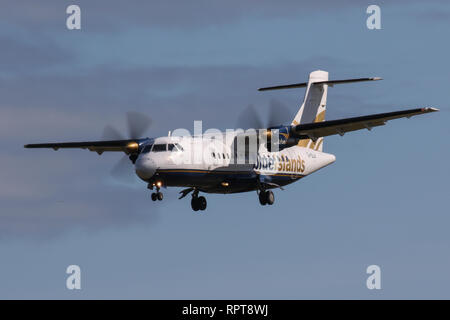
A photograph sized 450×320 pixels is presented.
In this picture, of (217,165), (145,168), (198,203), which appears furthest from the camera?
(198,203)

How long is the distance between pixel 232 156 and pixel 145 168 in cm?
535

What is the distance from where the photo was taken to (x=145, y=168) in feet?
93.5

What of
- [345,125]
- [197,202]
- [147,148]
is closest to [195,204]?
[197,202]

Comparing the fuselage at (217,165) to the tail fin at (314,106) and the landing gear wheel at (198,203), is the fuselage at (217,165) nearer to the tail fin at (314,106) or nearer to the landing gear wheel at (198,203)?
the landing gear wheel at (198,203)

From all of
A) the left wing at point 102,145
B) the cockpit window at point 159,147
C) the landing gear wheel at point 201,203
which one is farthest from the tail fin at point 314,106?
the cockpit window at point 159,147

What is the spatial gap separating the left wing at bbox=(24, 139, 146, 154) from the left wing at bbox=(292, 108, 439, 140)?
6.45 metres

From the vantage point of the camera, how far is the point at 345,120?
31.2 meters

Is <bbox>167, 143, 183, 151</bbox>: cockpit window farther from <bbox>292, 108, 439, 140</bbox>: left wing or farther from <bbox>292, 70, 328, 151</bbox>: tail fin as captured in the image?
<bbox>292, 70, 328, 151</bbox>: tail fin

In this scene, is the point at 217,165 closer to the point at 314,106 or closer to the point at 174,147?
the point at 174,147

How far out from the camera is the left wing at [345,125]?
29375 mm

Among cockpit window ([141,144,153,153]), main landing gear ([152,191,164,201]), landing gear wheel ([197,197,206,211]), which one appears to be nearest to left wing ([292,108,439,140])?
landing gear wheel ([197,197,206,211])
